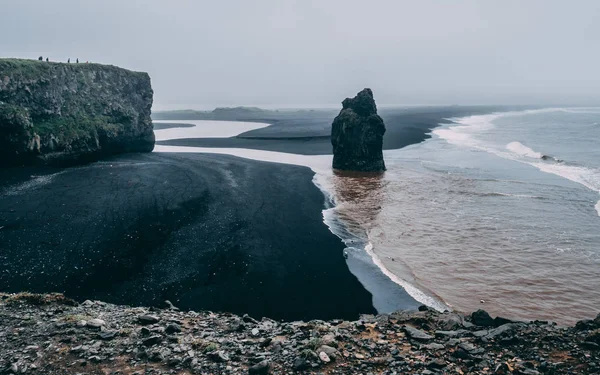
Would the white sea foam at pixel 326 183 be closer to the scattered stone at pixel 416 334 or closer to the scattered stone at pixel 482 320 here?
the scattered stone at pixel 482 320

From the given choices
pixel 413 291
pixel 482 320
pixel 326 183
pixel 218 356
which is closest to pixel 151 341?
pixel 218 356

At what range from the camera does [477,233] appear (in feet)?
86.4

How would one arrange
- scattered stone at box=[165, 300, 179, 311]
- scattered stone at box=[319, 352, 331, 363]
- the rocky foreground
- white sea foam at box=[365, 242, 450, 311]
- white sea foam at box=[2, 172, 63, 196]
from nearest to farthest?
the rocky foreground → scattered stone at box=[319, 352, 331, 363] → scattered stone at box=[165, 300, 179, 311] → white sea foam at box=[365, 242, 450, 311] → white sea foam at box=[2, 172, 63, 196]

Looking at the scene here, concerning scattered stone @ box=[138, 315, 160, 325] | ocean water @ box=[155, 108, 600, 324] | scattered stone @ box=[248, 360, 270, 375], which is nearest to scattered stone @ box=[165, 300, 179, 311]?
scattered stone @ box=[138, 315, 160, 325]

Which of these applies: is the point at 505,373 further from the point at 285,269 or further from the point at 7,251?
the point at 7,251

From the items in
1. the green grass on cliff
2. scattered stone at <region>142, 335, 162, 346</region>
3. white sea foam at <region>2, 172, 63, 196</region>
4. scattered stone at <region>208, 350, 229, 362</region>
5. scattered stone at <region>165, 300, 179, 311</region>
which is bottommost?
scattered stone at <region>165, 300, 179, 311</region>

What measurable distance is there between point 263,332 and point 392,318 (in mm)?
4975

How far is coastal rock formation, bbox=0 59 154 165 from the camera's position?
4547cm

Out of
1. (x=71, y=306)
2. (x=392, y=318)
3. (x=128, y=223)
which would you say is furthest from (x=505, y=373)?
(x=128, y=223)

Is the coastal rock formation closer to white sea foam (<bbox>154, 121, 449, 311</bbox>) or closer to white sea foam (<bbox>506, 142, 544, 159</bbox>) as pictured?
white sea foam (<bbox>154, 121, 449, 311</bbox>)

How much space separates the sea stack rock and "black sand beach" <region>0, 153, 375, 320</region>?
1150cm

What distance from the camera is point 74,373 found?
10242mm

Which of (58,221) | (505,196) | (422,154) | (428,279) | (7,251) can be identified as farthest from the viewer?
(422,154)

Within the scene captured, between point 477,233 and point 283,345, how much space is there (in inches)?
760
